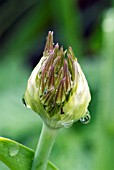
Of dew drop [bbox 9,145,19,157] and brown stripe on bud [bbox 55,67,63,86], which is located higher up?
brown stripe on bud [bbox 55,67,63,86]

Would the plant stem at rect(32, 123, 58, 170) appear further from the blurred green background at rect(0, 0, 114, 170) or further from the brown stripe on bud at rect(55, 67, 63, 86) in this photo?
the blurred green background at rect(0, 0, 114, 170)

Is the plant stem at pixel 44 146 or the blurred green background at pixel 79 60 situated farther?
the blurred green background at pixel 79 60

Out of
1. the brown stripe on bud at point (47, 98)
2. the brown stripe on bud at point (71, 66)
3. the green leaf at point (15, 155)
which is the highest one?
the brown stripe on bud at point (71, 66)

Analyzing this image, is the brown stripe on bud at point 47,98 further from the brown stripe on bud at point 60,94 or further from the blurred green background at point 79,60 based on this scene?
the blurred green background at point 79,60

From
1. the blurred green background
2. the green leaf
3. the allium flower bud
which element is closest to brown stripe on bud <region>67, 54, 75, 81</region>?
the allium flower bud

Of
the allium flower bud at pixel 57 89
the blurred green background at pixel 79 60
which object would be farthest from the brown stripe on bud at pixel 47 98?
the blurred green background at pixel 79 60

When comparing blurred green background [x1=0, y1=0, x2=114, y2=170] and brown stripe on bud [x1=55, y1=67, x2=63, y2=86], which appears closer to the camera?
brown stripe on bud [x1=55, y1=67, x2=63, y2=86]

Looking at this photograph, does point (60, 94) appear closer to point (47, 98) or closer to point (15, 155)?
point (47, 98)
